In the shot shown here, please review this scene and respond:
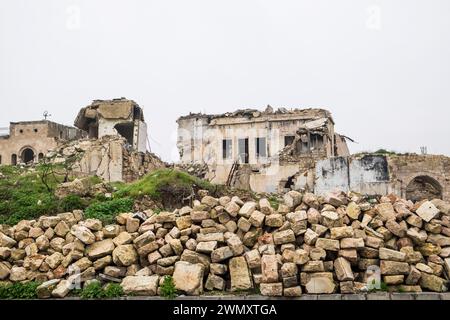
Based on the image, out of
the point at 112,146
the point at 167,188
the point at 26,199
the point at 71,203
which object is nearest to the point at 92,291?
the point at 71,203

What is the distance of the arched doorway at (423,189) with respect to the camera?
21156 mm

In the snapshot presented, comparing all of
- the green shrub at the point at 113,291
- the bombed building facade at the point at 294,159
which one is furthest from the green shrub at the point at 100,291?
the bombed building facade at the point at 294,159

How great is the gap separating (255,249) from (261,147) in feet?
71.8

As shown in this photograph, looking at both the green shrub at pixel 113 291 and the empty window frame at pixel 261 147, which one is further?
the empty window frame at pixel 261 147

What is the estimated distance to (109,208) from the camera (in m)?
11.2

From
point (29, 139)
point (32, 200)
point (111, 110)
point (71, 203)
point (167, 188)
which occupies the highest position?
point (111, 110)

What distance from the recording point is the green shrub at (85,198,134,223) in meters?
10.6

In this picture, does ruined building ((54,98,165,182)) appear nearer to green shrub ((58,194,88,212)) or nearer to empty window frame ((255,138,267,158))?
green shrub ((58,194,88,212))

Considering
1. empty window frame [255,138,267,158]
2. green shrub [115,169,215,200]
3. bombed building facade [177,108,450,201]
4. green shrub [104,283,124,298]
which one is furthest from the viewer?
empty window frame [255,138,267,158]

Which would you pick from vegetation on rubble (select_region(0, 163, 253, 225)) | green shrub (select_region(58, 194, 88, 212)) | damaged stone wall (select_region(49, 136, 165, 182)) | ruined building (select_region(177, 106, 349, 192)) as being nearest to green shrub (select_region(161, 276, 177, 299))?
vegetation on rubble (select_region(0, 163, 253, 225))

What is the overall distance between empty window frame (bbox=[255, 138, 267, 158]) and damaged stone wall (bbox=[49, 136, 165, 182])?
1039 centimetres

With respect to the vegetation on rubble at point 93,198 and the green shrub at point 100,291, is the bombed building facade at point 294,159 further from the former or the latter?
the green shrub at point 100,291

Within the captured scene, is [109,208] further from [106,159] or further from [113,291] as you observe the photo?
[106,159]
